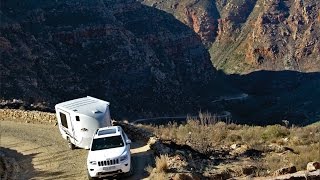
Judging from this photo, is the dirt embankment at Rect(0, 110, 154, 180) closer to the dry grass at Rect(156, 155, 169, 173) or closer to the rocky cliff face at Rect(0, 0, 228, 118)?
the dry grass at Rect(156, 155, 169, 173)

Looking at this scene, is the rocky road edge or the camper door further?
the camper door

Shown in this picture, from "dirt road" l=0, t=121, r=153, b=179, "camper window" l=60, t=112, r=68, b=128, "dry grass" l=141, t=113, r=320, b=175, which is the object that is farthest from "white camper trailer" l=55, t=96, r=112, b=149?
"dry grass" l=141, t=113, r=320, b=175

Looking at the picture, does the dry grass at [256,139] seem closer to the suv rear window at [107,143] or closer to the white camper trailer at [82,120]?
the white camper trailer at [82,120]

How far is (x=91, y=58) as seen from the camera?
81.0m

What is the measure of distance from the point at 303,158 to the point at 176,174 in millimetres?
5675

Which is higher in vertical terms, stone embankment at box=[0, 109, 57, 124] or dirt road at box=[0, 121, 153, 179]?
dirt road at box=[0, 121, 153, 179]

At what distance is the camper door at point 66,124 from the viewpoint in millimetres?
21672

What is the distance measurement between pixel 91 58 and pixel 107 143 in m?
64.2

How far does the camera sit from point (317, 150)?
20.0 metres

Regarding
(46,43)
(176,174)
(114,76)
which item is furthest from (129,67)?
(176,174)

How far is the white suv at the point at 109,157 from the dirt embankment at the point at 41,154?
34.9 inches

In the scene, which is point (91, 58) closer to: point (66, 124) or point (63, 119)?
point (63, 119)

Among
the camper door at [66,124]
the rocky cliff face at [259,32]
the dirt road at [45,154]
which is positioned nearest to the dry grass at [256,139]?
the dirt road at [45,154]

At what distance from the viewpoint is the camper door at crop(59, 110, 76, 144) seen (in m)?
21.7
